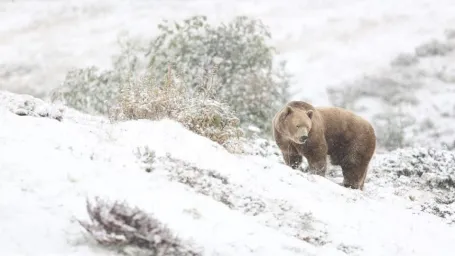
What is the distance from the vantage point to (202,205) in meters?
5.82

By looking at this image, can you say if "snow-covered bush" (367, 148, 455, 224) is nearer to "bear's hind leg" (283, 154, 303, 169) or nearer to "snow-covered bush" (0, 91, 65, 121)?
"bear's hind leg" (283, 154, 303, 169)

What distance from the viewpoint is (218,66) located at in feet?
66.9

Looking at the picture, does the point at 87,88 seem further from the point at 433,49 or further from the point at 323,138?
the point at 433,49

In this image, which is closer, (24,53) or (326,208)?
(326,208)

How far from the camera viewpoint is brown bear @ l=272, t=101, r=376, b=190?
29.3 ft

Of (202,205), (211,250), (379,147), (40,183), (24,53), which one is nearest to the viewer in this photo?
(211,250)

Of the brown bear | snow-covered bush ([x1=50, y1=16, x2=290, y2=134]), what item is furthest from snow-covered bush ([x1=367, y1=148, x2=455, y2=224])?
snow-covered bush ([x1=50, y1=16, x2=290, y2=134])

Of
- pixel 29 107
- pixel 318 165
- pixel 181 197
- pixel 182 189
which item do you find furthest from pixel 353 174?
pixel 29 107

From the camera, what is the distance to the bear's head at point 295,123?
28.5ft

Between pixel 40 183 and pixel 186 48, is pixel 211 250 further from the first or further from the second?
pixel 186 48

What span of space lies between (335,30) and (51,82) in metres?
15.0

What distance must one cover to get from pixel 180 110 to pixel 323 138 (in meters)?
2.17

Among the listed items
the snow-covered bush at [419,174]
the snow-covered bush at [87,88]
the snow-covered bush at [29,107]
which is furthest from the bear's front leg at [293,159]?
the snow-covered bush at [87,88]

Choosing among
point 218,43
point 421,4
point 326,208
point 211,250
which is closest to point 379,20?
point 421,4
